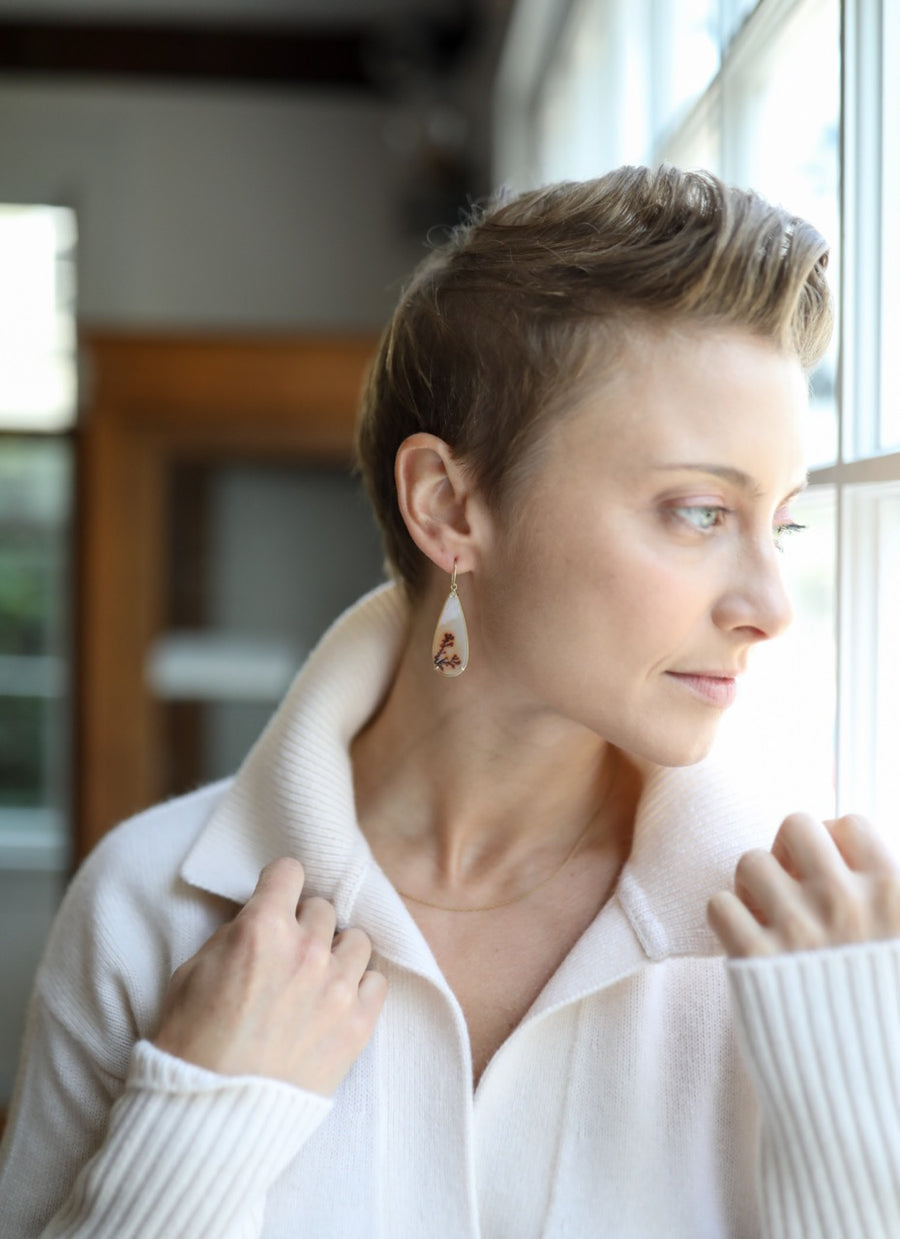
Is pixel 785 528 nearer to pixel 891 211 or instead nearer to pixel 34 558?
pixel 891 211

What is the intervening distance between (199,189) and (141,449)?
50.9 inches

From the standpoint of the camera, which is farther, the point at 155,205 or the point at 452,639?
the point at 155,205

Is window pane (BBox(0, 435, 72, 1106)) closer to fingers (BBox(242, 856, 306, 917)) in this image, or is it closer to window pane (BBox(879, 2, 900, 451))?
fingers (BBox(242, 856, 306, 917))

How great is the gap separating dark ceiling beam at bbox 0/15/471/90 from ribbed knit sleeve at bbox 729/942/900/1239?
3.75 metres

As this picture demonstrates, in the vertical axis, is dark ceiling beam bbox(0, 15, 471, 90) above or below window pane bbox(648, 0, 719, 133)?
above

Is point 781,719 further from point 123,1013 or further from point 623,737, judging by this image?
point 123,1013

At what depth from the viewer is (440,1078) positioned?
100 centimetres

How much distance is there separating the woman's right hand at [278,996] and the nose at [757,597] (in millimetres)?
386

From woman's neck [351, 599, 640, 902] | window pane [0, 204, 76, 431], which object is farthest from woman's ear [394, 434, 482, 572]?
window pane [0, 204, 76, 431]

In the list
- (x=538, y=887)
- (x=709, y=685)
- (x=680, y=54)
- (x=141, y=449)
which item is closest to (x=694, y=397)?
(x=709, y=685)

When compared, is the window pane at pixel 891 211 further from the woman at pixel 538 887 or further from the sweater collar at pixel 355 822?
the sweater collar at pixel 355 822

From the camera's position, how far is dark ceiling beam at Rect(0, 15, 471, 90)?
404 centimetres

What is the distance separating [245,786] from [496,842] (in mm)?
→ 231

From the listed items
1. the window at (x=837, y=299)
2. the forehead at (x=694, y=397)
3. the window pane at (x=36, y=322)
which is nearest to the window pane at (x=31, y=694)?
the window pane at (x=36, y=322)
